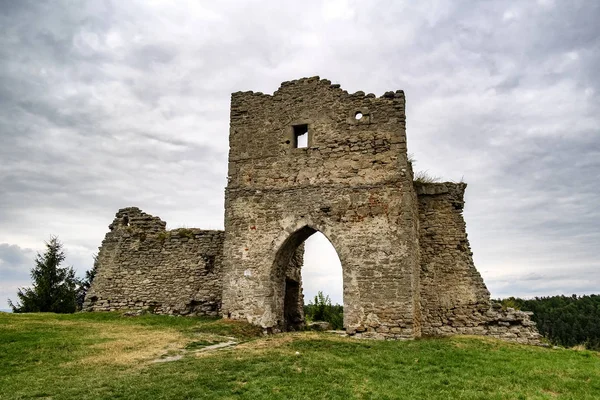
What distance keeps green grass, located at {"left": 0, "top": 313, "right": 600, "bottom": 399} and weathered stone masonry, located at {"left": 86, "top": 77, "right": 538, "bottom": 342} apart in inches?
66.3

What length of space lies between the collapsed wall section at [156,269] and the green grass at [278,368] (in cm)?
421

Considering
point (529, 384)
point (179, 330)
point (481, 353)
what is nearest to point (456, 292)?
point (481, 353)

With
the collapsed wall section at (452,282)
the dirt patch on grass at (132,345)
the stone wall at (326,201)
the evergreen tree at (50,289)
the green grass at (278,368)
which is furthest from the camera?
the evergreen tree at (50,289)

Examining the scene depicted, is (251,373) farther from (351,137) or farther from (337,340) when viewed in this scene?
(351,137)

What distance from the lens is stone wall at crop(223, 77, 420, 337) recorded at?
46.7ft

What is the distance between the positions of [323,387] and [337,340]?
4218 millimetres

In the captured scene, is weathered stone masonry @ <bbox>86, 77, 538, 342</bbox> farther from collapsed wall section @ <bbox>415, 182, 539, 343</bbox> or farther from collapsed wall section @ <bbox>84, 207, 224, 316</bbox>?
collapsed wall section @ <bbox>84, 207, 224, 316</bbox>

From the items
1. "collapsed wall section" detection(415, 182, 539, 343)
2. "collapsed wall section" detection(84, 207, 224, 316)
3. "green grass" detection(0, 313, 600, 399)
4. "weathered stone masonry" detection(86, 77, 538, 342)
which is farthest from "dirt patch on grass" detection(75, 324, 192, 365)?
"collapsed wall section" detection(415, 182, 539, 343)

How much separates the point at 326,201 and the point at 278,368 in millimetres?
6744

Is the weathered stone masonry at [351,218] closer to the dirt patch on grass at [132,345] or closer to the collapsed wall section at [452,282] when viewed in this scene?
the collapsed wall section at [452,282]

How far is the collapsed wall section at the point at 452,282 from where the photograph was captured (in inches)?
611

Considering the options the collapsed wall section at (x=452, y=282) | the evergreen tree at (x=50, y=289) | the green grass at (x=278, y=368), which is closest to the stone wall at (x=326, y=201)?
the collapsed wall section at (x=452, y=282)

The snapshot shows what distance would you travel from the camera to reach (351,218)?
14.9 metres

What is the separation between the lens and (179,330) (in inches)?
564
